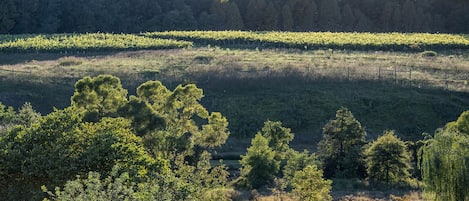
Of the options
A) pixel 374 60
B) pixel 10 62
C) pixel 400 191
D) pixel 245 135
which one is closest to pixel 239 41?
pixel 374 60

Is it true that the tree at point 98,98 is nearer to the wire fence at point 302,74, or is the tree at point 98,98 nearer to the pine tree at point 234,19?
the wire fence at point 302,74

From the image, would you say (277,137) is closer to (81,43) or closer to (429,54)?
(429,54)

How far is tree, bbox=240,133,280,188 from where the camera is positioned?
35.0 metres

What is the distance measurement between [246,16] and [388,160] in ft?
246

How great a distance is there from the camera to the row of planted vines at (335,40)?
7662 cm

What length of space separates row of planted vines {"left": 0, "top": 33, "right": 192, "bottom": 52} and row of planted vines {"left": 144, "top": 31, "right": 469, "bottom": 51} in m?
5.14

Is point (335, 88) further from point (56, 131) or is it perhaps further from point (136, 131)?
point (56, 131)

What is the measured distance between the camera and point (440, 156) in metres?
23.4

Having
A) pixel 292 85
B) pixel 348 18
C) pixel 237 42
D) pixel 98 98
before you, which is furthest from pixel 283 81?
pixel 348 18

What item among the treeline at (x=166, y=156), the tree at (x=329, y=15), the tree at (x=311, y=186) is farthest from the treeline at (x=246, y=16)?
the tree at (x=311, y=186)

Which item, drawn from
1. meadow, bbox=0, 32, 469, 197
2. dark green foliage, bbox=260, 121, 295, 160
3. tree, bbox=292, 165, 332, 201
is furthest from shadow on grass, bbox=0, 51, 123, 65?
tree, bbox=292, 165, 332, 201

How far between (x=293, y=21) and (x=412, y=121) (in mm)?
58260

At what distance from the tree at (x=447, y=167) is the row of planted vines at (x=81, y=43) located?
57.5 m

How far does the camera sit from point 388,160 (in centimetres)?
3531
